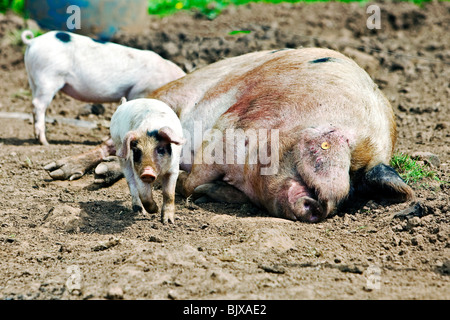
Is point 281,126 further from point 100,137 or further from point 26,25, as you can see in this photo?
point 26,25

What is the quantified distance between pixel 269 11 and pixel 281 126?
660 centimetres

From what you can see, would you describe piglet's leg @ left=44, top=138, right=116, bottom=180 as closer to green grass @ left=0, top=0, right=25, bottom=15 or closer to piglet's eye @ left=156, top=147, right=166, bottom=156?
piglet's eye @ left=156, top=147, right=166, bottom=156

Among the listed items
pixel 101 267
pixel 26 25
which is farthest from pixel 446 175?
pixel 26 25

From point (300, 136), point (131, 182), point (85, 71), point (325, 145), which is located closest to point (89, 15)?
point (85, 71)

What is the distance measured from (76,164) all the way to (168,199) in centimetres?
149

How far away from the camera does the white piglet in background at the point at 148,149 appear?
373cm

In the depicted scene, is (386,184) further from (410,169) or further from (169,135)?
(169,135)

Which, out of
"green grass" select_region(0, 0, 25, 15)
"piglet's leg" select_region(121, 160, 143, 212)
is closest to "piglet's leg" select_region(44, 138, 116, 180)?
"piglet's leg" select_region(121, 160, 143, 212)

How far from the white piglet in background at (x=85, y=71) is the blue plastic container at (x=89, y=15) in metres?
2.38

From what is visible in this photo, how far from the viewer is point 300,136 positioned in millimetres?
4086

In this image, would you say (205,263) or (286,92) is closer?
(205,263)

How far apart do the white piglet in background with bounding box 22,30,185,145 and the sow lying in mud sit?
4.35 ft

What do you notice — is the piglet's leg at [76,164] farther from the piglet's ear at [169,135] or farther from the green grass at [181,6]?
the green grass at [181,6]
